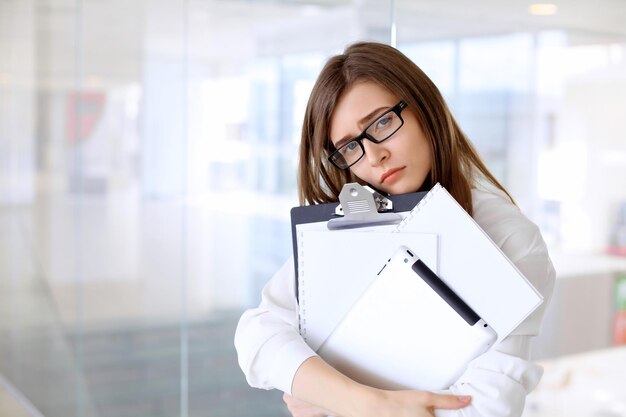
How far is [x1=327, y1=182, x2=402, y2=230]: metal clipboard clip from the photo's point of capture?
1.15 meters

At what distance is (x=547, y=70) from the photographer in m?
1.90

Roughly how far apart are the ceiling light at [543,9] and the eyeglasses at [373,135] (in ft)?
2.80

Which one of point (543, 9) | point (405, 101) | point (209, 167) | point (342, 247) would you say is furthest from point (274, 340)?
point (209, 167)

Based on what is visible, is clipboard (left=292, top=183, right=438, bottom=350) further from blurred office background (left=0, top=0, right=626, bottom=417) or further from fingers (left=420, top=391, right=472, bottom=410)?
blurred office background (left=0, top=0, right=626, bottom=417)

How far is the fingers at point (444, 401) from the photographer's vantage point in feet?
3.47

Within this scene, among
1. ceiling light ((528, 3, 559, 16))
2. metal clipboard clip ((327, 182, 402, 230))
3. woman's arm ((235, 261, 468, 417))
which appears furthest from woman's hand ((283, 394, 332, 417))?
ceiling light ((528, 3, 559, 16))

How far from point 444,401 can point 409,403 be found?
48mm

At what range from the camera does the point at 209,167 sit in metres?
2.85

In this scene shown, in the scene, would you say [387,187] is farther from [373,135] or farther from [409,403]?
[409,403]

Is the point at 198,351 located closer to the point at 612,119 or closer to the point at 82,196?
the point at 82,196

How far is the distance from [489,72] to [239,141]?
106 centimetres

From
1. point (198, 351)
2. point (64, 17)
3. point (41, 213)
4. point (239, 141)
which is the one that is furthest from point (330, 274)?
point (41, 213)

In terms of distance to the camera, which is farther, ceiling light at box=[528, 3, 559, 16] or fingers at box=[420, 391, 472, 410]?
ceiling light at box=[528, 3, 559, 16]

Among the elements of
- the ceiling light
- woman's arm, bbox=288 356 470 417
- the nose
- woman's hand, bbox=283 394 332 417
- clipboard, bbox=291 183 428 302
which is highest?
the ceiling light
